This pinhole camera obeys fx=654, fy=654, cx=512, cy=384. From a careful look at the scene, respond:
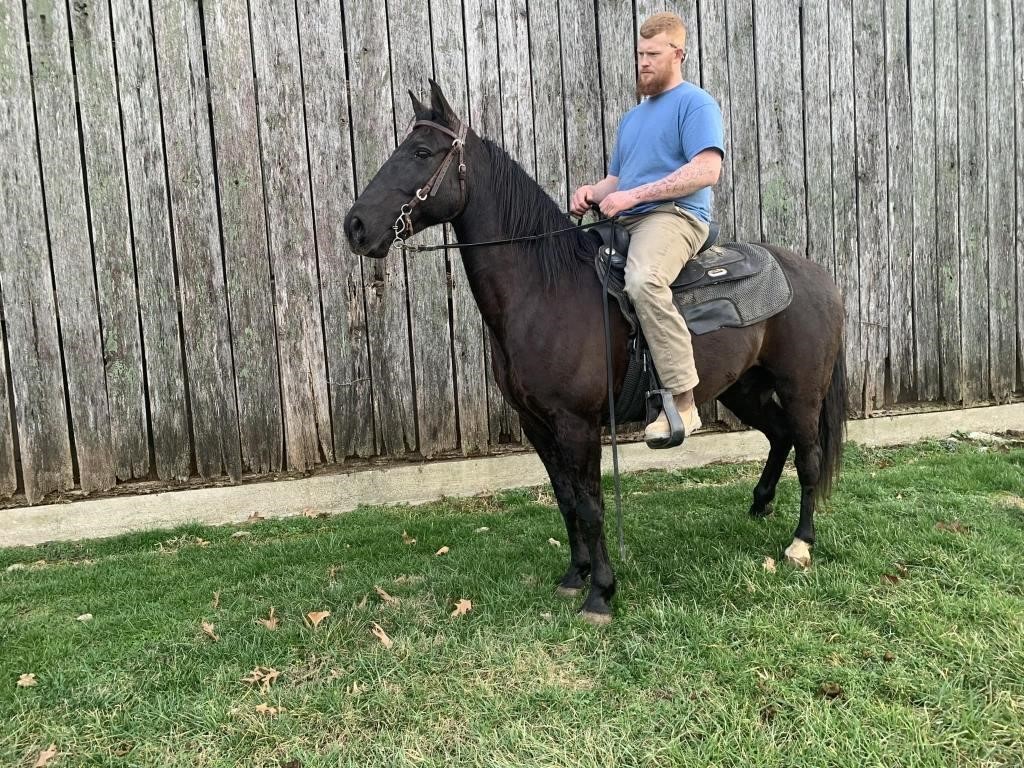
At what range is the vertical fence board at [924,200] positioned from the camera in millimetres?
6129

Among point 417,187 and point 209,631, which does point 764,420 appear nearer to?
point 417,187

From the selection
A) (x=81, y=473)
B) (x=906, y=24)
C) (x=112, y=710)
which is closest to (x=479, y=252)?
(x=112, y=710)

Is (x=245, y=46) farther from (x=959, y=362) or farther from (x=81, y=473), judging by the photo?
(x=959, y=362)

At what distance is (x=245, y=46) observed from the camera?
5.00 metres

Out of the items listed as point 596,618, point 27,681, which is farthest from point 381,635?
point 27,681

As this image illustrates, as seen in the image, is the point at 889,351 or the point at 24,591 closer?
the point at 24,591

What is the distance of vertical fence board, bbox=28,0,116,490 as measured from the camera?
4723 mm

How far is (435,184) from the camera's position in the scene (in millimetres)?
3148

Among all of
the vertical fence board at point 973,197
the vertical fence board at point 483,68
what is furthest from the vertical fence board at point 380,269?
the vertical fence board at point 973,197

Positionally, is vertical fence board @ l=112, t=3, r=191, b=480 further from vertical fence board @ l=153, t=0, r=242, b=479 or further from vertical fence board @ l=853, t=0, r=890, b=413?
vertical fence board @ l=853, t=0, r=890, b=413

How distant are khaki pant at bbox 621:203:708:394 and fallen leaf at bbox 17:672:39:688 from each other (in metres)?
3.17

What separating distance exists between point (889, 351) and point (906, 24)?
9.98 feet

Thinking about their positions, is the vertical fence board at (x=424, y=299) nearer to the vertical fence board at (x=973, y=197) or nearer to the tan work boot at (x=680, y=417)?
the tan work boot at (x=680, y=417)

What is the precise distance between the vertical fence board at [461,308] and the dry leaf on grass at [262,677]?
115 inches
